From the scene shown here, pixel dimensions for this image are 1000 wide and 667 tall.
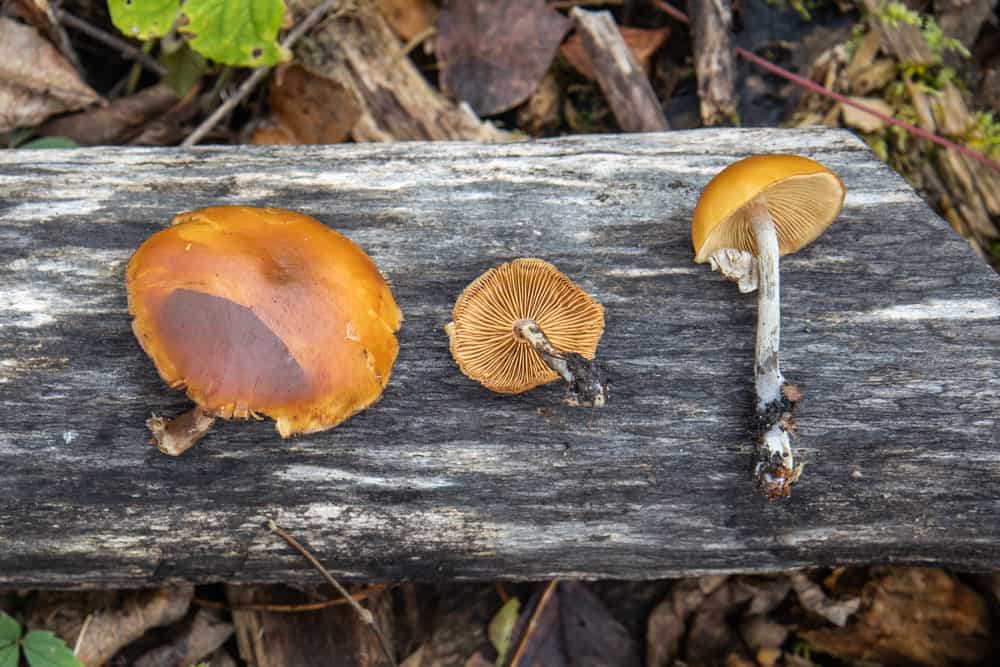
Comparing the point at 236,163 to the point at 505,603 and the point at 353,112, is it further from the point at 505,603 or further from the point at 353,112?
the point at 505,603

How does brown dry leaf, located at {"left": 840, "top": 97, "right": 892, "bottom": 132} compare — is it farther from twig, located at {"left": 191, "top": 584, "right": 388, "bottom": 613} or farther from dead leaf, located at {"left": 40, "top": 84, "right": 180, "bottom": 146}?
dead leaf, located at {"left": 40, "top": 84, "right": 180, "bottom": 146}

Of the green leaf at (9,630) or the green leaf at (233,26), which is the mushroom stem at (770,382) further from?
the green leaf at (9,630)

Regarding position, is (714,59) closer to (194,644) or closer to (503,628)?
(503,628)

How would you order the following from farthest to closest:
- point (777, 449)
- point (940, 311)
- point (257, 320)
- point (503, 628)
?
point (503, 628), point (940, 311), point (777, 449), point (257, 320)

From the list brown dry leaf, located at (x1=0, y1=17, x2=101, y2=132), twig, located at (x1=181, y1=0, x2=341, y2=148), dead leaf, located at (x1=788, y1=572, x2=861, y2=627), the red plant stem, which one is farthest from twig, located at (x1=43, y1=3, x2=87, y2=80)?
dead leaf, located at (x1=788, y1=572, x2=861, y2=627)

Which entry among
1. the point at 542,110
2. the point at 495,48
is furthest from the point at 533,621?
the point at 495,48

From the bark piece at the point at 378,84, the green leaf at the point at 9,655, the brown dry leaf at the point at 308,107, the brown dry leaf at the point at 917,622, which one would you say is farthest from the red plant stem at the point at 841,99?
the green leaf at the point at 9,655
